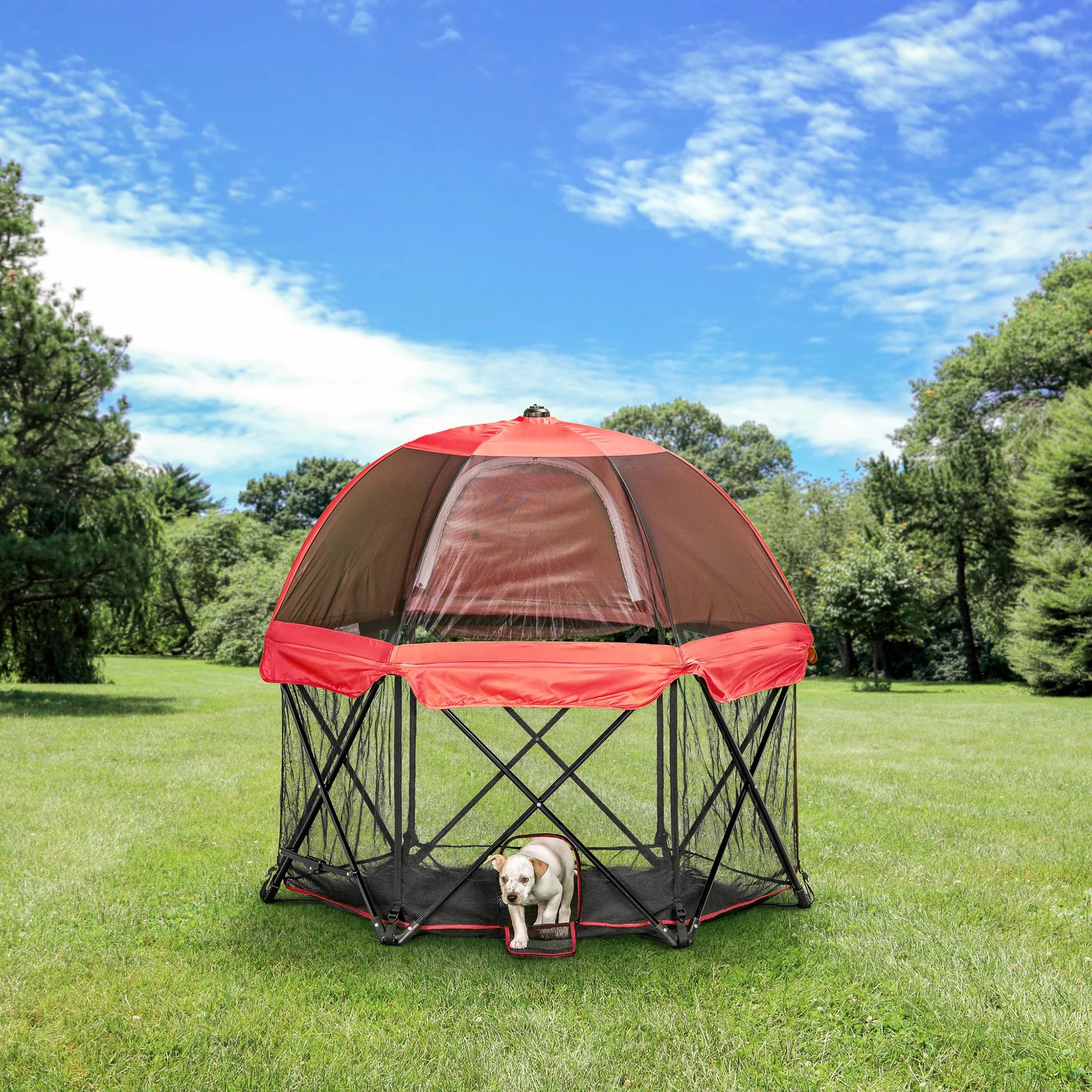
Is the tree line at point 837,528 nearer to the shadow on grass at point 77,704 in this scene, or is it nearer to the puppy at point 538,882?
the shadow on grass at point 77,704

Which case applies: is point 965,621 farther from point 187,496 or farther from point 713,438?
point 187,496

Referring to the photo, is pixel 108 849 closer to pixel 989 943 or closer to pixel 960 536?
pixel 989 943

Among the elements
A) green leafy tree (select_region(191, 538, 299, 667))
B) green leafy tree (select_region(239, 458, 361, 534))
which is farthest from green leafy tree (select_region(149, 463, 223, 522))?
green leafy tree (select_region(191, 538, 299, 667))

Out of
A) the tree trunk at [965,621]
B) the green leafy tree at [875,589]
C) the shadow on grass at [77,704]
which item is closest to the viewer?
the shadow on grass at [77,704]

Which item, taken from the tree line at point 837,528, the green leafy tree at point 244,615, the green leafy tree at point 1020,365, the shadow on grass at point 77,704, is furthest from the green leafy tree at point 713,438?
the shadow on grass at point 77,704


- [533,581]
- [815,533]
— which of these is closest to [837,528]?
[815,533]

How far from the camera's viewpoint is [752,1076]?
2795 millimetres

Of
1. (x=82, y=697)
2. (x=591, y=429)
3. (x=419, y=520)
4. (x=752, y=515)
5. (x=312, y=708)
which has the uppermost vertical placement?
(x=752, y=515)

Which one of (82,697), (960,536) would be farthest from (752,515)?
(82,697)

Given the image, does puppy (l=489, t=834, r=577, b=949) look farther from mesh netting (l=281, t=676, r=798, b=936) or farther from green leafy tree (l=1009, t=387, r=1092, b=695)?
green leafy tree (l=1009, t=387, r=1092, b=695)

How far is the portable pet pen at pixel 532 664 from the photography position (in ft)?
11.9

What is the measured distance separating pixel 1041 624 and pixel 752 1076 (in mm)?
17518

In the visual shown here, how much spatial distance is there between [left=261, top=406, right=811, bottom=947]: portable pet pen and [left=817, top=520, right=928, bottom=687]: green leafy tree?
14650mm

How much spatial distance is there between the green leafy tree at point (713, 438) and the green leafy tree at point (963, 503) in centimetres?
1727
